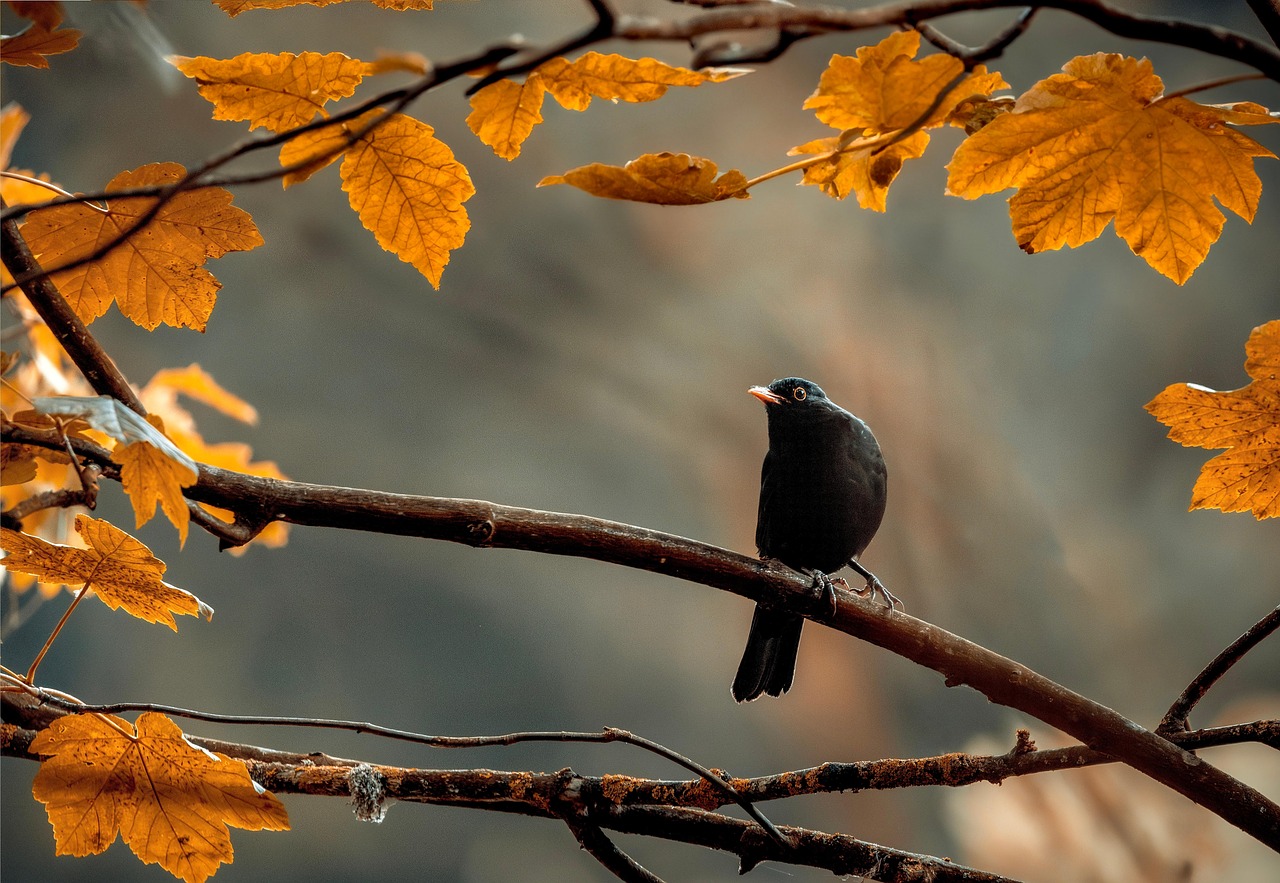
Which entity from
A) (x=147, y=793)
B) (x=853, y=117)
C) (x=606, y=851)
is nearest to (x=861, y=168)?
(x=853, y=117)

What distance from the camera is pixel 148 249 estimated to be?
2.54 ft

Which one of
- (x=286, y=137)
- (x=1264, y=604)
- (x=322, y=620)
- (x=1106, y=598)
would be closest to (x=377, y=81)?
(x=322, y=620)

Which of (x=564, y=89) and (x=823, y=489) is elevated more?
(x=564, y=89)

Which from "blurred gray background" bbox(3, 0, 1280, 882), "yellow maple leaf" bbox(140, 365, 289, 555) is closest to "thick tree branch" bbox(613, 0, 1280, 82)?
"yellow maple leaf" bbox(140, 365, 289, 555)

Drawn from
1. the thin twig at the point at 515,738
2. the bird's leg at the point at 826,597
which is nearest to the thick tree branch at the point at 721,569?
the bird's leg at the point at 826,597

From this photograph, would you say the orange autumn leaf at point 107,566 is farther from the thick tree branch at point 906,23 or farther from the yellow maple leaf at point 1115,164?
the yellow maple leaf at point 1115,164

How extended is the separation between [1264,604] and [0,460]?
123 inches

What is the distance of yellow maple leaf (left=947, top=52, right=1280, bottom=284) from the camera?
0.59m

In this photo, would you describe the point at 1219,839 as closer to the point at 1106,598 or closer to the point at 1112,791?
the point at 1112,791

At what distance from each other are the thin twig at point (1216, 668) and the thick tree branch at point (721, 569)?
20 millimetres

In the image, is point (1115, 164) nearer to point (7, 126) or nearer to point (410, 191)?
point (410, 191)

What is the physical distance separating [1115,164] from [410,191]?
0.51m

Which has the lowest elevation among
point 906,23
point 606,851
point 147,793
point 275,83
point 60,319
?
point 147,793

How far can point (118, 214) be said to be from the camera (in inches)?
30.3
